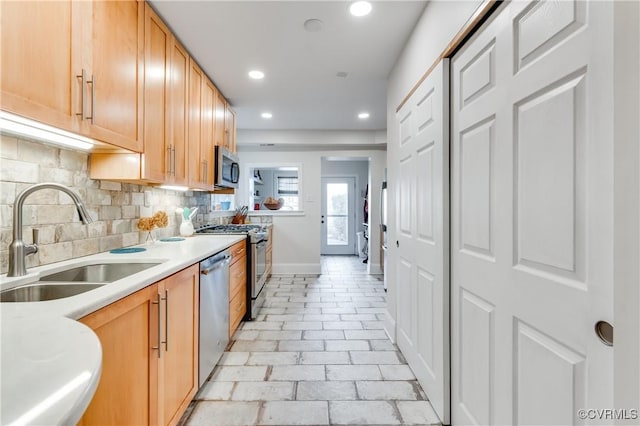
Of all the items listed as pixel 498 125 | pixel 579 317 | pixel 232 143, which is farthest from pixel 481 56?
pixel 232 143

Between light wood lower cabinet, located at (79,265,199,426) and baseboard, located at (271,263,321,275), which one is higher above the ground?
light wood lower cabinet, located at (79,265,199,426)

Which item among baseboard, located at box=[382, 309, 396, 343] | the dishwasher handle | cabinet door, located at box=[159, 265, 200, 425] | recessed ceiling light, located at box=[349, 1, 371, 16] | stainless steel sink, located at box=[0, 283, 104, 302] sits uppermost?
recessed ceiling light, located at box=[349, 1, 371, 16]

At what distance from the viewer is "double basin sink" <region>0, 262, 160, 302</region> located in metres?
1.18

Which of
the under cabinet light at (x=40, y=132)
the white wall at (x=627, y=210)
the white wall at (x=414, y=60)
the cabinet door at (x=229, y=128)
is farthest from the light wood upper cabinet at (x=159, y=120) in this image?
the white wall at (x=627, y=210)

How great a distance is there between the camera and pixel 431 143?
5.78ft

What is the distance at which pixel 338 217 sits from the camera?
746 centimetres

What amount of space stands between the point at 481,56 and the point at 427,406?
1907 mm

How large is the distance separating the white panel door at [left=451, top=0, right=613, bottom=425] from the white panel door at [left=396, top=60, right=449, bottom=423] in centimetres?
14

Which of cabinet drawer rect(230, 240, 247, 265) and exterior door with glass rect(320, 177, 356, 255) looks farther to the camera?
exterior door with glass rect(320, 177, 356, 255)

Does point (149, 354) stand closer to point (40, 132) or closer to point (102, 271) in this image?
point (102, 271)

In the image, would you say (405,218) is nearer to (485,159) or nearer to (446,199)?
(446,199)

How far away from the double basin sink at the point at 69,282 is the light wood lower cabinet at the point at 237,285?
981 mm

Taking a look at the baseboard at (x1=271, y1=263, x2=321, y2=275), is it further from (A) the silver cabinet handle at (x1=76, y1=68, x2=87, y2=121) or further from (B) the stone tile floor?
(A) the silver cabinet handle at (x1=76, y1=68, x2=87, y2=121)

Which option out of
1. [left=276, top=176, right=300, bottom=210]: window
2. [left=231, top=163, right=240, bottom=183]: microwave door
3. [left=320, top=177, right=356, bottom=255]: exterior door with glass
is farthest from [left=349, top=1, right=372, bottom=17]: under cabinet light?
[left=276, top=176, right=300, bottom=210]: window
